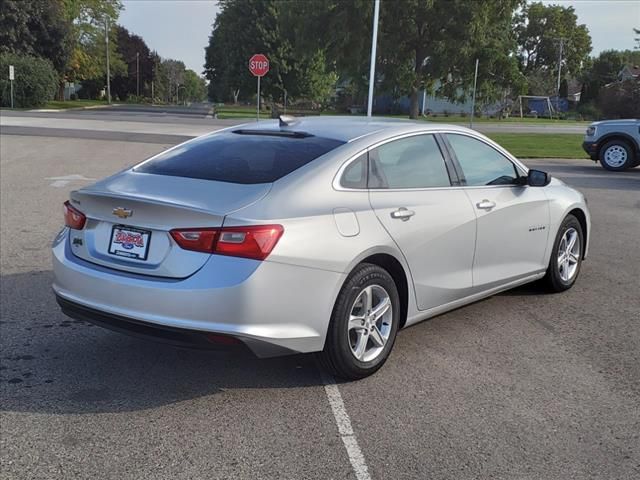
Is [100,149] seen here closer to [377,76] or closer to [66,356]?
[66,356]

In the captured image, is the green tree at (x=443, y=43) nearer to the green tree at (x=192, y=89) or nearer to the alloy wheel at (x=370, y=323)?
the alloy wheel at (x=370, y=323)

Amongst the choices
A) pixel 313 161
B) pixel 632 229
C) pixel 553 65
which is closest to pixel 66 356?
pixel 313 161

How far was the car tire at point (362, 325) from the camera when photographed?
4.07 meters

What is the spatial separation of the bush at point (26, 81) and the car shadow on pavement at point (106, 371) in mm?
51427

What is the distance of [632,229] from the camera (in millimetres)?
9609

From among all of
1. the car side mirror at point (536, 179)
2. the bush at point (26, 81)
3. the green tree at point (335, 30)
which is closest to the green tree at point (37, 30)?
the bush at point (26, 81)

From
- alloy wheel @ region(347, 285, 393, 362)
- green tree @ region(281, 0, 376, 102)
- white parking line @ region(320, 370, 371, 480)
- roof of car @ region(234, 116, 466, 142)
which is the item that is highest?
green tree @ region(281, 0, 376, 102)

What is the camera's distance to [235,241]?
12.0 feet

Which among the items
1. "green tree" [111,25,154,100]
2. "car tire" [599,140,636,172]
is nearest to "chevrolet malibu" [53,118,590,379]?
"car tire" [599,140,636,172]

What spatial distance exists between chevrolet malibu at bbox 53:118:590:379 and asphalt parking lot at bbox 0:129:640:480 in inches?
14.0

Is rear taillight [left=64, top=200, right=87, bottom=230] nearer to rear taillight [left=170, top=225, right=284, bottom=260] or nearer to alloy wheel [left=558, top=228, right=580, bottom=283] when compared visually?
rear taillight [left=170, top=225, right=284, bottom=260]

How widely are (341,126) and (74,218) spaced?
76.9 inches

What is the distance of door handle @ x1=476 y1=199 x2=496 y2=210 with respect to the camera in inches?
203

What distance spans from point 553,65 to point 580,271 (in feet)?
355
